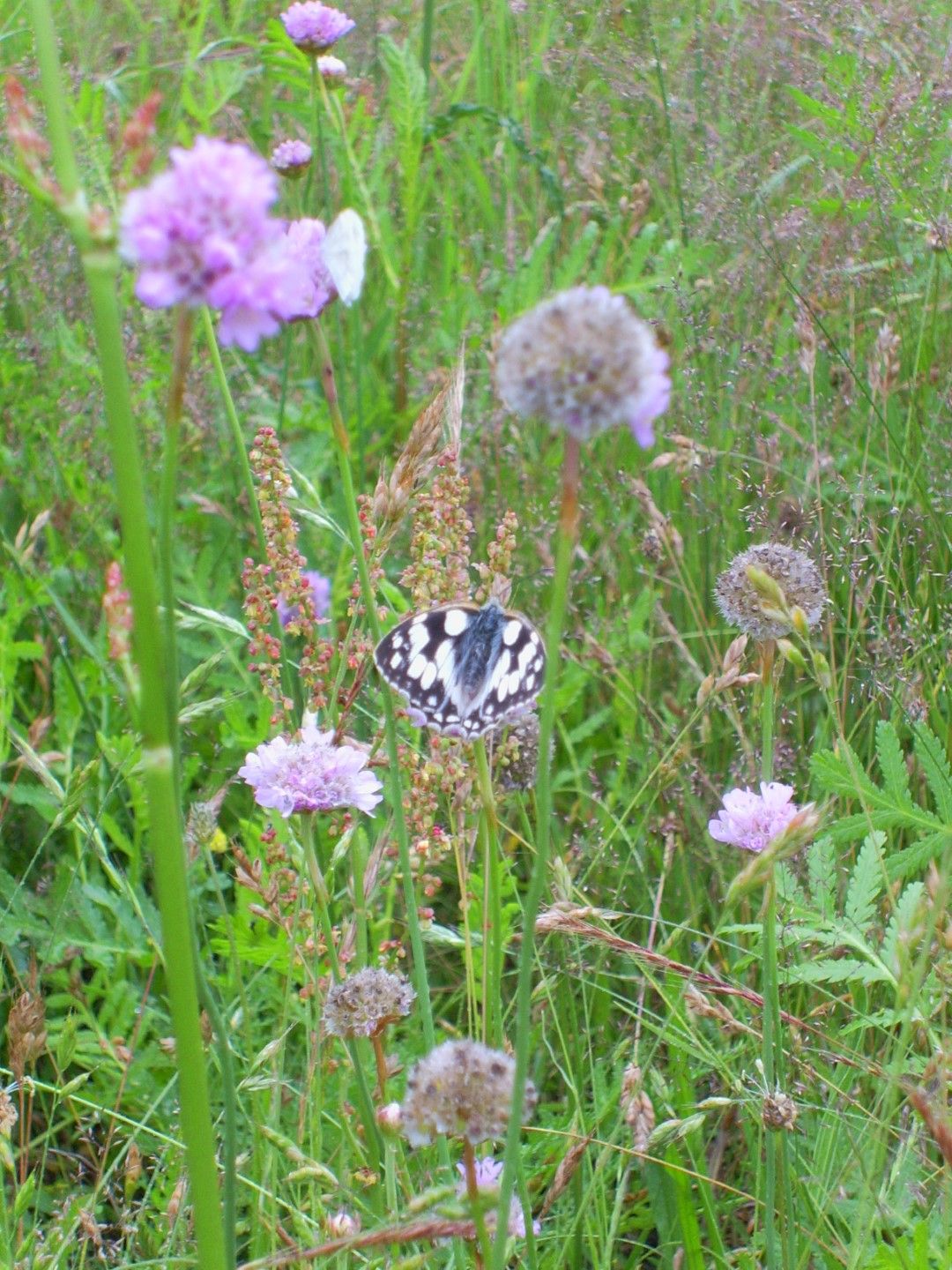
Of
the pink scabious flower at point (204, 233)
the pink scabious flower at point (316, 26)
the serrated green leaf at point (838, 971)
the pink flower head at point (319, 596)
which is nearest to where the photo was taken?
the pink scabious flower at point (204, 233)

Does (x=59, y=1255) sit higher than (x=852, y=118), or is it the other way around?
(x=852, y=118)

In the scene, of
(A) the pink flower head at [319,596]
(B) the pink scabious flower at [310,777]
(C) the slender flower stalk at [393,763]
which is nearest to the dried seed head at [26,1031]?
(B) the pink scabious flower at [310,777]

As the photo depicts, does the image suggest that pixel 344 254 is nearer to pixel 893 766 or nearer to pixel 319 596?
pixel 893 766

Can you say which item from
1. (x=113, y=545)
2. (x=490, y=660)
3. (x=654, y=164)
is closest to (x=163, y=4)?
(x=654, y=164)

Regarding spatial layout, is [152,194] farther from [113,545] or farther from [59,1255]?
[113,545]

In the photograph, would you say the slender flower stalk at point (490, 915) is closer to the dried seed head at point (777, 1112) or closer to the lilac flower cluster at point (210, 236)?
the dried seed head at point (777, 1112)

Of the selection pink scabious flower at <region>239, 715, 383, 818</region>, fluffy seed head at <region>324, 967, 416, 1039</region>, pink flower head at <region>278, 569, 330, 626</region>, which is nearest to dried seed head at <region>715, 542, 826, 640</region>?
pink scabious flower at <region>239, 715, 383, 818</region>
